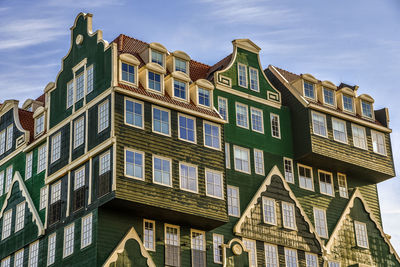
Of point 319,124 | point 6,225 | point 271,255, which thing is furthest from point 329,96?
point 6,225

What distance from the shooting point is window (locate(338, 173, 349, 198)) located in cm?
7350

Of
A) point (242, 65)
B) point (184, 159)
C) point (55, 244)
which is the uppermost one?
point (242, 65)

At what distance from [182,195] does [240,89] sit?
1367cm

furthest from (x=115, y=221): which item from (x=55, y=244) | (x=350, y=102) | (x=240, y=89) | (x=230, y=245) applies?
(x=350, y=102)

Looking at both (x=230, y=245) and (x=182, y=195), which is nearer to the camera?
(x=182, y=195)

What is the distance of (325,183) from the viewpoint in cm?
7275

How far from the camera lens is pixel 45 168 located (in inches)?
2628

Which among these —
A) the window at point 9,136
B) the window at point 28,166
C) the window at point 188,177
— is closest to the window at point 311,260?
the window at point 188,177

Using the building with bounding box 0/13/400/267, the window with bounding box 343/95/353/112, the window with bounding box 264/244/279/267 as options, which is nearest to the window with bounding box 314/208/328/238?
the building with bounding box 0/13/400/267

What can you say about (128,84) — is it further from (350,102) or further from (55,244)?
(350,102)

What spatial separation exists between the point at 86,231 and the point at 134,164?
585 centimetres

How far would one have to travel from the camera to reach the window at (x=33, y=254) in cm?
6450

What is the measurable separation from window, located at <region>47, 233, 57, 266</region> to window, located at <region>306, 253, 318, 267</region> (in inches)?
816

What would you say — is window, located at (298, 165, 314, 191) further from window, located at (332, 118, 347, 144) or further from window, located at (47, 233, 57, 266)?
A: window, located at (47, 233, 57, 266)
